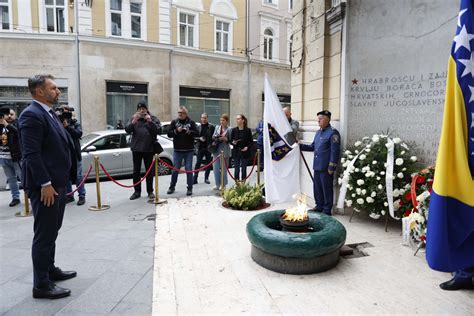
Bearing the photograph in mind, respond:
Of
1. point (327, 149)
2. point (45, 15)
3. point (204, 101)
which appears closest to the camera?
→ point (327, 149)

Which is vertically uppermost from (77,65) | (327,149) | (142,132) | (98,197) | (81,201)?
(77,65)

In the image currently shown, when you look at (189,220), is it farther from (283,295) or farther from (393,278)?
(393,278)

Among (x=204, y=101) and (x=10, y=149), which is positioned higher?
(x=204, y=101)

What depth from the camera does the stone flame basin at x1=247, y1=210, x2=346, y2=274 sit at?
3791mm

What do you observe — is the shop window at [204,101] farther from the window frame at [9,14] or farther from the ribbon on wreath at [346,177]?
the ribbon on wreath at [346,177]

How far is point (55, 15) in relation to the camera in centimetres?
1698

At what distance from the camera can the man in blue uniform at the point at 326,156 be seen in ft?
19.3

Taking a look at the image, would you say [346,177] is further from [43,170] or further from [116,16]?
[116,16]

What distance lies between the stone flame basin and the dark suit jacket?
2216 mm

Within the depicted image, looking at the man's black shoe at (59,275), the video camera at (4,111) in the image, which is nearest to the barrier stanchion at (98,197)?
the video camera at (4,111)

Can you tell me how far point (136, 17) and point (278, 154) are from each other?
15.4 meters

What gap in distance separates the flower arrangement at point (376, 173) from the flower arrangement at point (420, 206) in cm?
50

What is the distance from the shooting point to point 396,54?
5691 millimetres

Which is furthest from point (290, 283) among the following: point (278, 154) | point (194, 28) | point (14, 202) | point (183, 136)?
point (194, 28)
